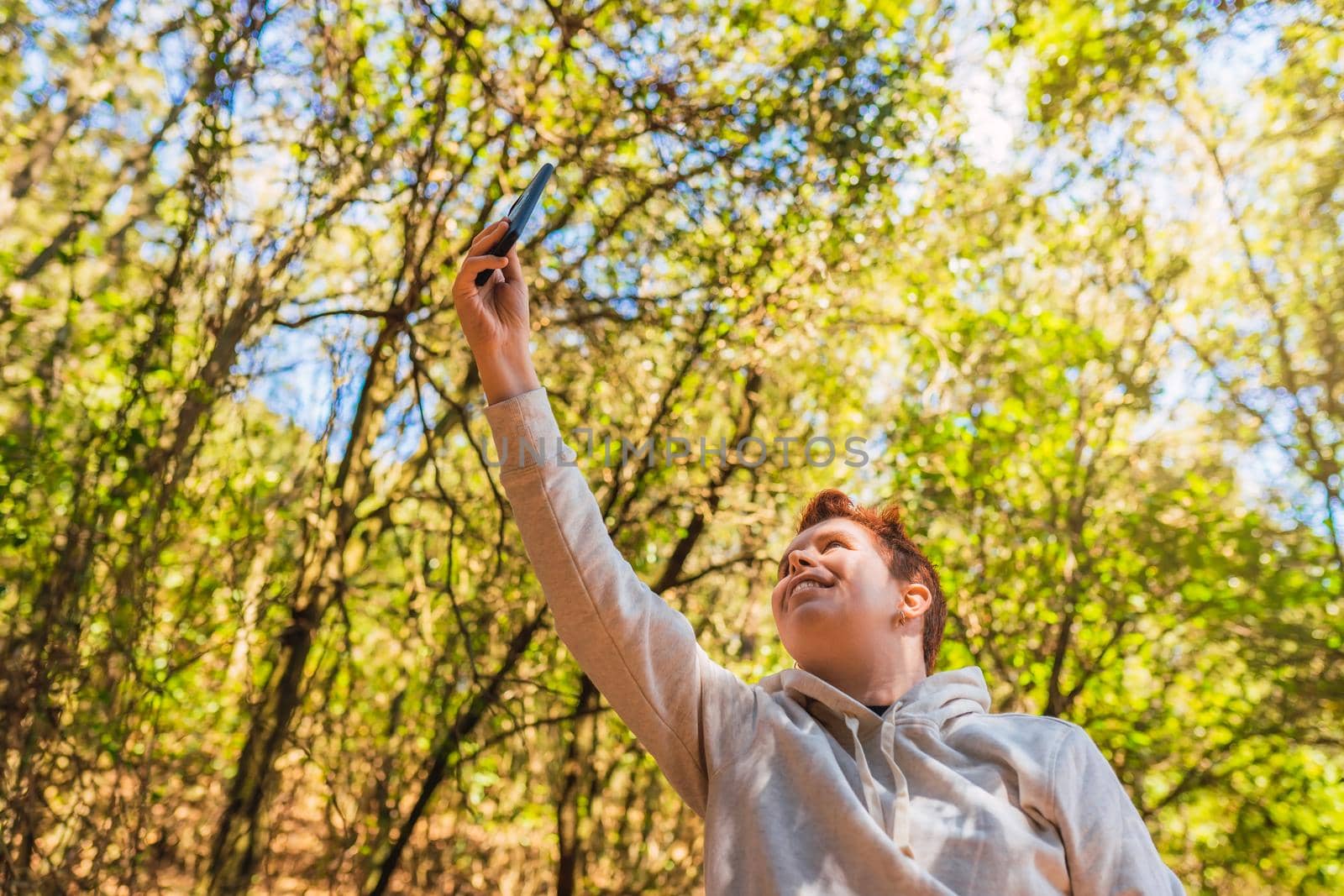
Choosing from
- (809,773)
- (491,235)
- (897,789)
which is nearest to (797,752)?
(809,773)

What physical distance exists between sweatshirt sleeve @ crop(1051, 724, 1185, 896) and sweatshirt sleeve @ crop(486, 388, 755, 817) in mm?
486

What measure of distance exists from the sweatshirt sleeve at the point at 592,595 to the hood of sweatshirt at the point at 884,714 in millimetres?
Answer: 194

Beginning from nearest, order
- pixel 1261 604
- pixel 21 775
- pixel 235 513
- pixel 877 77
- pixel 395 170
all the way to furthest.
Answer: pixel 21 775
pixel 235 513
pixel 395 170
pixel 877 77
pixel 1261 604

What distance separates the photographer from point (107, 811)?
2.29 m

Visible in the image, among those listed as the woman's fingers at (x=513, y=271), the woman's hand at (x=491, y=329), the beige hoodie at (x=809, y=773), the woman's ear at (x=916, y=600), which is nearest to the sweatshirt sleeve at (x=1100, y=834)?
the beige hoodie at (x=809, y=773)

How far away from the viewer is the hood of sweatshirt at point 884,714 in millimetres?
1319

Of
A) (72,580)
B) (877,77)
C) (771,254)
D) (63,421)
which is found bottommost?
(72,580)

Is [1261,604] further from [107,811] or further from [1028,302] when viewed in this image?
[107,811]

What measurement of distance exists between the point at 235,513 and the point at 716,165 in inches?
92.2

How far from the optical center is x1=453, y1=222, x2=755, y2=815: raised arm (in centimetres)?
125

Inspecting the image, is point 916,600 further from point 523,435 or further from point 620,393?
point 620,393

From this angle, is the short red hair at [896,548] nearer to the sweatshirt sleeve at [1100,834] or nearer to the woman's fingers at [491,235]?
the sweatshirt sleeve at [1100,834]

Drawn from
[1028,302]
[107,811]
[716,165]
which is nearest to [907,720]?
[107,811]

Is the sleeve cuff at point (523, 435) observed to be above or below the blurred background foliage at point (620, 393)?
below
